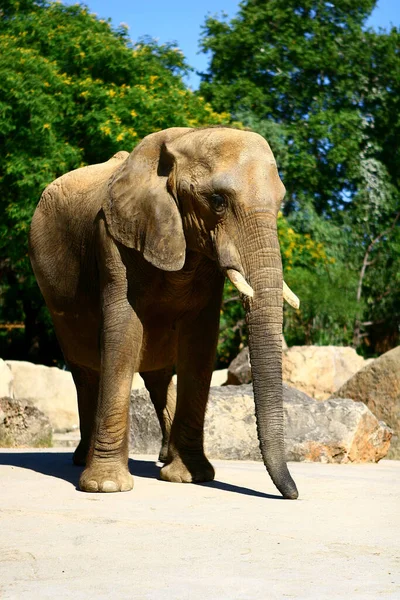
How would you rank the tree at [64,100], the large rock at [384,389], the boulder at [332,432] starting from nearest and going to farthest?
the boulder at [332,432] < the large rock at [384,389] < the tree at [64,100]

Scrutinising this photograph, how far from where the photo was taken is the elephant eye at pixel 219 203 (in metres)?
7.37

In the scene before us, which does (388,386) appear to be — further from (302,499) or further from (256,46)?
(256,46)

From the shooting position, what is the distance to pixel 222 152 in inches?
295

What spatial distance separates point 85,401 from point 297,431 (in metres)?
2.68

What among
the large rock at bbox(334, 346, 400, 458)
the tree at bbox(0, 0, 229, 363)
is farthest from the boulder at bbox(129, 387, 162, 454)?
the tree at bbox(0, 0, 229, 363)

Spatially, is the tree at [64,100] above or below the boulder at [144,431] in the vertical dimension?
above

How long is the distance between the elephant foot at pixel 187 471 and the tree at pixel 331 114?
26424 mm

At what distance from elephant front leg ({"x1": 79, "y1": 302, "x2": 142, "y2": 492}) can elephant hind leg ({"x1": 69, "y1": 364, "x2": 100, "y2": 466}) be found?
1576 mm

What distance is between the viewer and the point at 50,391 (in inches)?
745

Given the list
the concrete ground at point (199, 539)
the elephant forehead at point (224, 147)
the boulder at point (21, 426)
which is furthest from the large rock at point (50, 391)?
the elephant forehead at point (224, 147)

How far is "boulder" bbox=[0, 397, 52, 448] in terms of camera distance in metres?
12.4

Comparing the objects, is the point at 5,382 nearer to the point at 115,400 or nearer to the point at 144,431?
the point at 144,431

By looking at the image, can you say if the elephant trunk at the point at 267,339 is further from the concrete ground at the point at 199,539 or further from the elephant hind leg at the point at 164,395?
the elephant hind leg at the point at 164,395

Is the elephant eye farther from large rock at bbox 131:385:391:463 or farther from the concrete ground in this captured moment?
large rock at bbox 131:385:391:463
